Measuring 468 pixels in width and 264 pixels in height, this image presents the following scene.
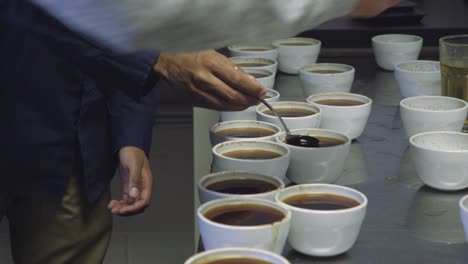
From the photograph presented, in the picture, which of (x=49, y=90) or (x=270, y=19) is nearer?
(x=270, y=19)

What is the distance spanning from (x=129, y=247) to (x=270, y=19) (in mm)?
2808

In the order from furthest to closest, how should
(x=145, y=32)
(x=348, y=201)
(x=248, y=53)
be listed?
(x=248, y=53), (x=348, y=201), (x=145, y=32)

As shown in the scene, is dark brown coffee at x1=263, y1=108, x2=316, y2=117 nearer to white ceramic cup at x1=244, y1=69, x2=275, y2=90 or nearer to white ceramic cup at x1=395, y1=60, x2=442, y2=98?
white ceramic cup at x1=244, y1=69, x2=275, y2=90

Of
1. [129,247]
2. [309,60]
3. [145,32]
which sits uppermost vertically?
[145,32]

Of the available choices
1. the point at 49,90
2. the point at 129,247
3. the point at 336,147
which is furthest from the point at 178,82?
the point at 129,247

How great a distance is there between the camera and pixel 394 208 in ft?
5.22

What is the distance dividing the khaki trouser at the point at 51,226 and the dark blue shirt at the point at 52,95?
54 mm

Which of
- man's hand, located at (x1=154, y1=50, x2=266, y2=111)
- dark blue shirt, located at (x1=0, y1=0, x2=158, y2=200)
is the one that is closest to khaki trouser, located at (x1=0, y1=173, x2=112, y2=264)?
dark blue shirt, located at (x1=0, y1=0, x2=158, y2=200)

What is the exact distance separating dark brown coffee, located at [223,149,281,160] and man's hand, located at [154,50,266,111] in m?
0.23

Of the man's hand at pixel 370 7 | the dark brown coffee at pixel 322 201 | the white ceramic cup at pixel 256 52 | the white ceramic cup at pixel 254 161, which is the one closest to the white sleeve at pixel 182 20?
the man's hand at pixel 370 7

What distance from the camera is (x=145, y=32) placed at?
0.86 m

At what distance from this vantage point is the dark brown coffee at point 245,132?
188 cm

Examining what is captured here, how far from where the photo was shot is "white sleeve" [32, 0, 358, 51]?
2.76 ft

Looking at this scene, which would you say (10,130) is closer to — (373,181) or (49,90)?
(49,90)
